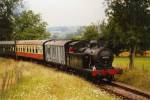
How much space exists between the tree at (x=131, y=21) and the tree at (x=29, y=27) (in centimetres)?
6052

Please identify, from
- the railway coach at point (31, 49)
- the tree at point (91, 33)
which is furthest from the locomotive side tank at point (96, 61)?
the tree at point (91, 33)

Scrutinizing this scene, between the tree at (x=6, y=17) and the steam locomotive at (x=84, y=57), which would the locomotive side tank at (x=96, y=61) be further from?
the tree at (x=6, y=17)

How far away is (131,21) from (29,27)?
6616 cm

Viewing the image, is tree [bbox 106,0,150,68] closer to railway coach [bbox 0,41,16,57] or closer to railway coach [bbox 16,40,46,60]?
railway coach [bbox 16,40,46,60]

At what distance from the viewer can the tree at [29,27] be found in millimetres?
92688

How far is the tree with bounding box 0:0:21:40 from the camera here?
7612cm

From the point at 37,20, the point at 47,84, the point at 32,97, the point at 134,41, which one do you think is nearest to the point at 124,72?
the point at 134,41

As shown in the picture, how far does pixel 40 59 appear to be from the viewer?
39812mm

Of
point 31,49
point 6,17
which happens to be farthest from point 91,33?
point 31,49

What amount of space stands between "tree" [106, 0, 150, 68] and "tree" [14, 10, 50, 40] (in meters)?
60.5

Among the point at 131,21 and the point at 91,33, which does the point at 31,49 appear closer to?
the point at 131,21

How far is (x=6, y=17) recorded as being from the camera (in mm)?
76625

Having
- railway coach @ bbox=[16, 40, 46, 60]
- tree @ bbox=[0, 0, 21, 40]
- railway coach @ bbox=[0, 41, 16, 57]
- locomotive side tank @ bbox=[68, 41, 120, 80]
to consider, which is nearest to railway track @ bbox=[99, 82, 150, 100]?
locomotive side tank @ bbox=[68, 41, 120, 80]

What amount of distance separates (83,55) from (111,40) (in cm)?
820
